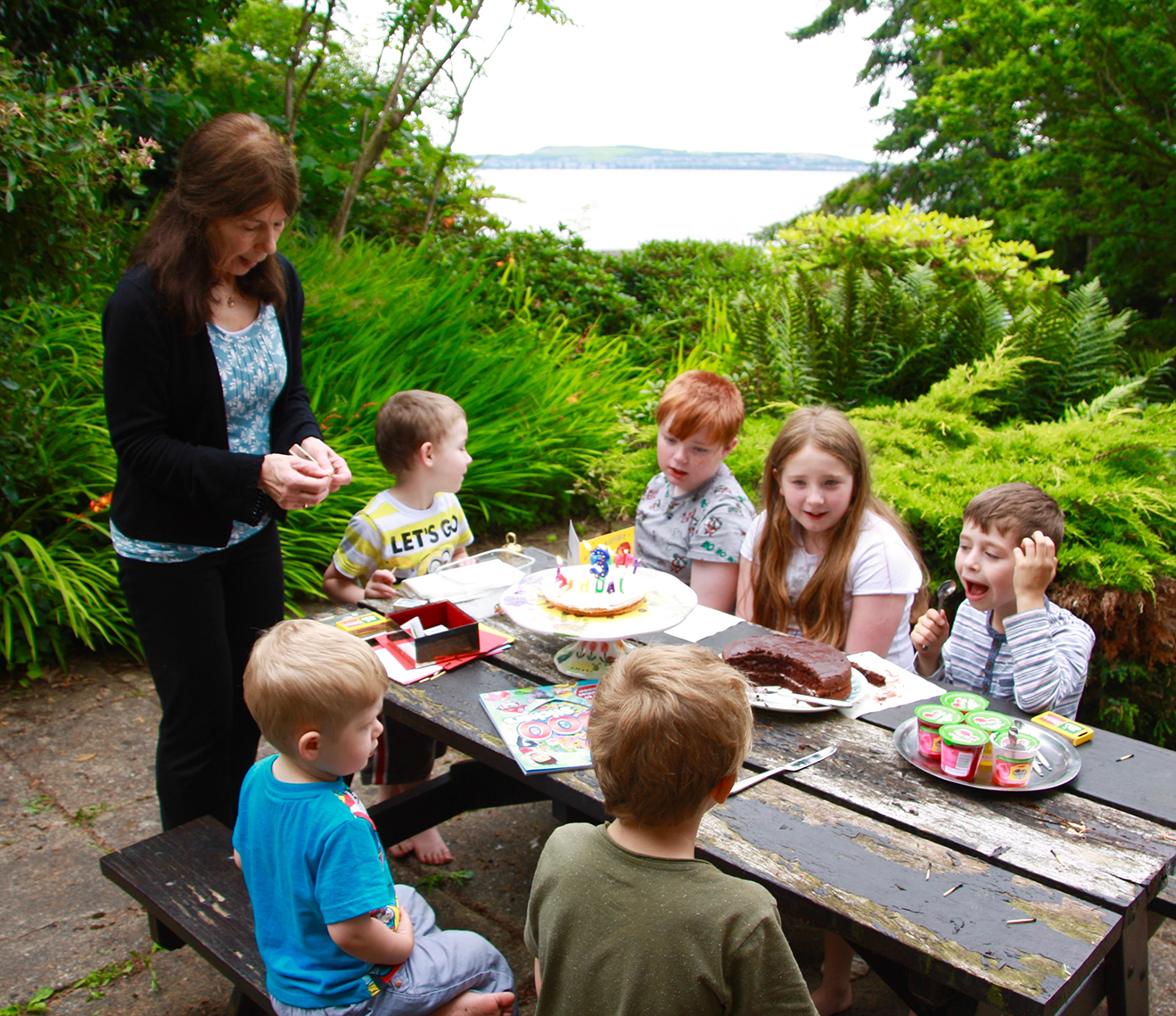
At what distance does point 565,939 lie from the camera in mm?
1380

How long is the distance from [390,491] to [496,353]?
9.31 feet

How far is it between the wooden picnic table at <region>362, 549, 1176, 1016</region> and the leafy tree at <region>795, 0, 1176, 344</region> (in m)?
4.77

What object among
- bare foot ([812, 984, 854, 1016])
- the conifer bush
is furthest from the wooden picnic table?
the conifer bush

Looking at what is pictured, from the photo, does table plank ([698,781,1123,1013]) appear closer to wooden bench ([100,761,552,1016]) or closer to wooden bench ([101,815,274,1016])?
wooden bench ([100,761,552,1016])

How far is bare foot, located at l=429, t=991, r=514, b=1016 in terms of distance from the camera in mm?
1798

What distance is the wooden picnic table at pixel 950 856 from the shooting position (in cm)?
146

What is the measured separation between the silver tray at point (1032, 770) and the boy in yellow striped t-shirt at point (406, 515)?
1.60 metres

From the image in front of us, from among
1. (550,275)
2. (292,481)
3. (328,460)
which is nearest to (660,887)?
A: (292,481)

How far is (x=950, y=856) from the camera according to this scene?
167 centimetres

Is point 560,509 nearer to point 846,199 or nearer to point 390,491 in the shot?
point 390,491

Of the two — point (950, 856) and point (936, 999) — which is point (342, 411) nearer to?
point (950, 856)

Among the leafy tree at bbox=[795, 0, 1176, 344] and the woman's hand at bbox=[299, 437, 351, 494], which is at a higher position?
the leafy tree at bbox=[795, 0, 1176, 344]

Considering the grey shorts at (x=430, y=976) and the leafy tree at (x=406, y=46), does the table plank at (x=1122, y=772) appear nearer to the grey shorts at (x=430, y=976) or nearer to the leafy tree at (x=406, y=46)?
the grey shorts at (x=430, y=976)

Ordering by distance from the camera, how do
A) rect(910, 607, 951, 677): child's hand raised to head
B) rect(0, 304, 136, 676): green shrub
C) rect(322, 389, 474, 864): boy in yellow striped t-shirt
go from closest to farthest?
rect(910, 607, 951, 677): child's hand raised to head
rect(322, 389, 474, 864): boy in yellow striped t-shirt
rect(0, 304, 136, 676): green shrub
